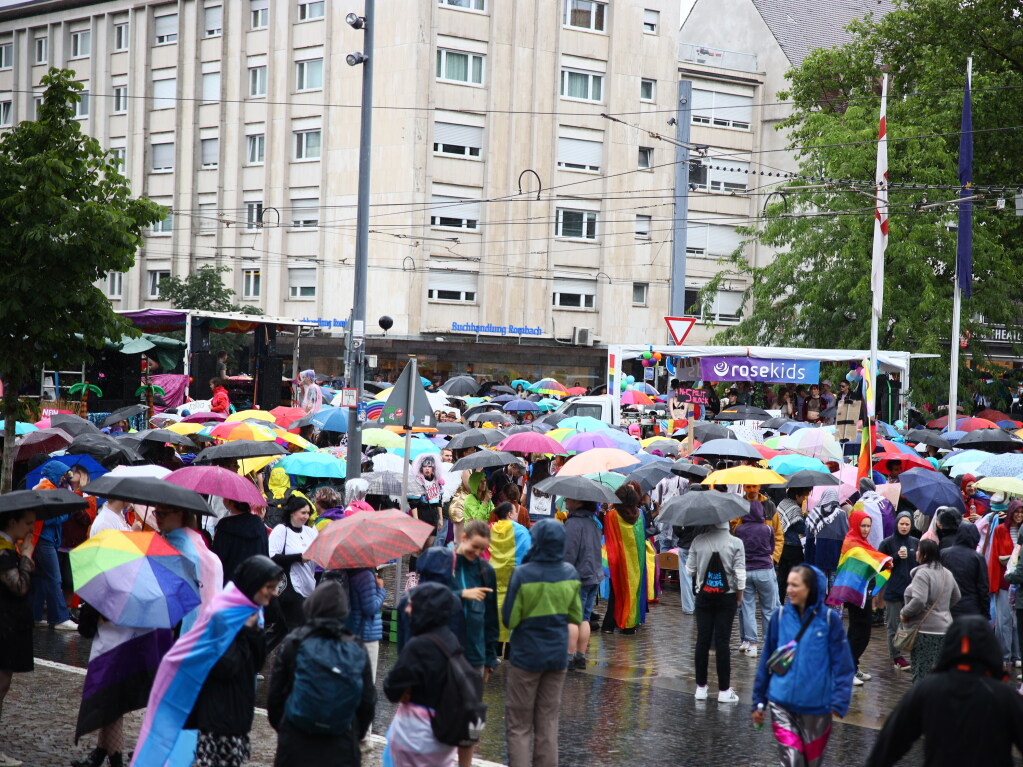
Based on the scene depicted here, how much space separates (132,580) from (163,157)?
5012 centimetres

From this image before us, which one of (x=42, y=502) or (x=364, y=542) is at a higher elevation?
(x=42, y=502)

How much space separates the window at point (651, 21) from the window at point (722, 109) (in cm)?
361

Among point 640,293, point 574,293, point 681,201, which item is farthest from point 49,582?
point 640,293

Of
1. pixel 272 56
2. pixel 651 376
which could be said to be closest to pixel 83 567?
pixel 651 376

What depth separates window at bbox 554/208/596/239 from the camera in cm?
5069

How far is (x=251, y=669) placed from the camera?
21.8 feet

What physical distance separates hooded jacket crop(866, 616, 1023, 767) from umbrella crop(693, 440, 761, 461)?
28.9ft

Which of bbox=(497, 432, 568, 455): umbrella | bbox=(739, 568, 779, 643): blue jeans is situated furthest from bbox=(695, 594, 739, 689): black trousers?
bbox=(497, 432, 568, 455): umbrella

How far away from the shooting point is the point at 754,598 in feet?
41.0

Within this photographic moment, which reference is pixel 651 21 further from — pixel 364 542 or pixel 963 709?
pixel 963 709

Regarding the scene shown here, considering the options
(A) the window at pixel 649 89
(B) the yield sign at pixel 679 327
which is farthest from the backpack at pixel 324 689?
(A) the window at pixel 649 89

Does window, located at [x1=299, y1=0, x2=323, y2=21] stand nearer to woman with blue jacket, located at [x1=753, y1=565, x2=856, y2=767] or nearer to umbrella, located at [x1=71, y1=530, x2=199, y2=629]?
umbrella, located at [x1=71, y1=530, x2=199, y2=629]

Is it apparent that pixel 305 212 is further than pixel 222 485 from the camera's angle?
Yes

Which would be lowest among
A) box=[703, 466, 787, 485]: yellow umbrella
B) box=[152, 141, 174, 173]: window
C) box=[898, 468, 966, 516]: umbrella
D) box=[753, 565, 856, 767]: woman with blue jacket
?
box=[753, 565, 856, 767]: woman with blue jacket
